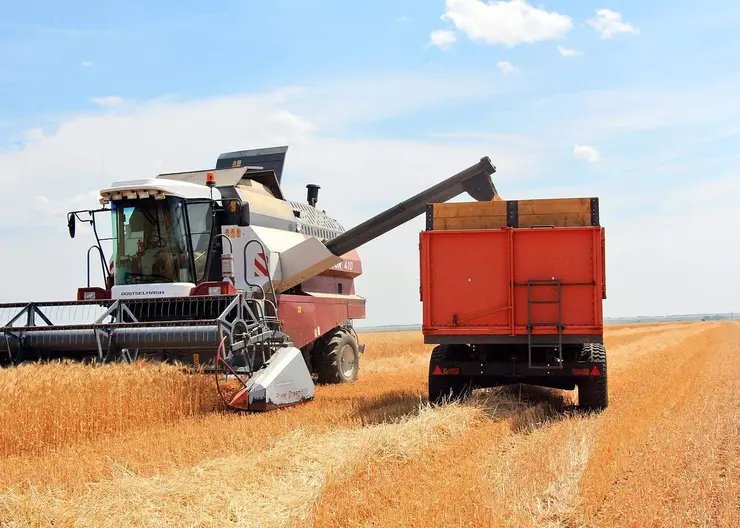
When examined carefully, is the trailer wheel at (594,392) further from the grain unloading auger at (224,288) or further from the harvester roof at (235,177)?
the harvester roof at (235,177)

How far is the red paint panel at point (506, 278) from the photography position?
27.4ft

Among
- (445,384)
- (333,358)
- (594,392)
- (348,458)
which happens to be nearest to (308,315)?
(333,358)

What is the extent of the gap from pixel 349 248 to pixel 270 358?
3040 mm

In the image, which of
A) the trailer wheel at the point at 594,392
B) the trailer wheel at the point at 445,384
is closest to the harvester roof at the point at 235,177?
the trailer wheel at the point at 445,384

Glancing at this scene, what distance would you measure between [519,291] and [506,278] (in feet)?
0.67

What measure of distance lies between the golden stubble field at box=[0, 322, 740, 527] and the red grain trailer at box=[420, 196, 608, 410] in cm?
42

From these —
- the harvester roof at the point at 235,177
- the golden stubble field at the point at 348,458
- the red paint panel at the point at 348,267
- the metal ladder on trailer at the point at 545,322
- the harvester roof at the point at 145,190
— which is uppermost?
the harvester roof at the point at 235,177

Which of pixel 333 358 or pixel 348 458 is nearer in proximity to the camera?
pixel 348 458

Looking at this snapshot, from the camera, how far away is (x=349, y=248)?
11.8 meters

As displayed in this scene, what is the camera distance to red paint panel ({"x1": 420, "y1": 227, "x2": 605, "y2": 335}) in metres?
8.35

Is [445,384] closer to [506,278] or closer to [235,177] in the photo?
[506,278]

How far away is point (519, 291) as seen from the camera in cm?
855

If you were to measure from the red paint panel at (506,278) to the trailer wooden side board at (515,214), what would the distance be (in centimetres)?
18

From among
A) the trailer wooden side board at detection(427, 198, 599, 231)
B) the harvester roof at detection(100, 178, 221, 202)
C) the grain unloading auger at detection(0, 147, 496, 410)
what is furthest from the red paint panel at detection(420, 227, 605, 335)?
the harvester roof at detection(100, 178, 221, 202)
